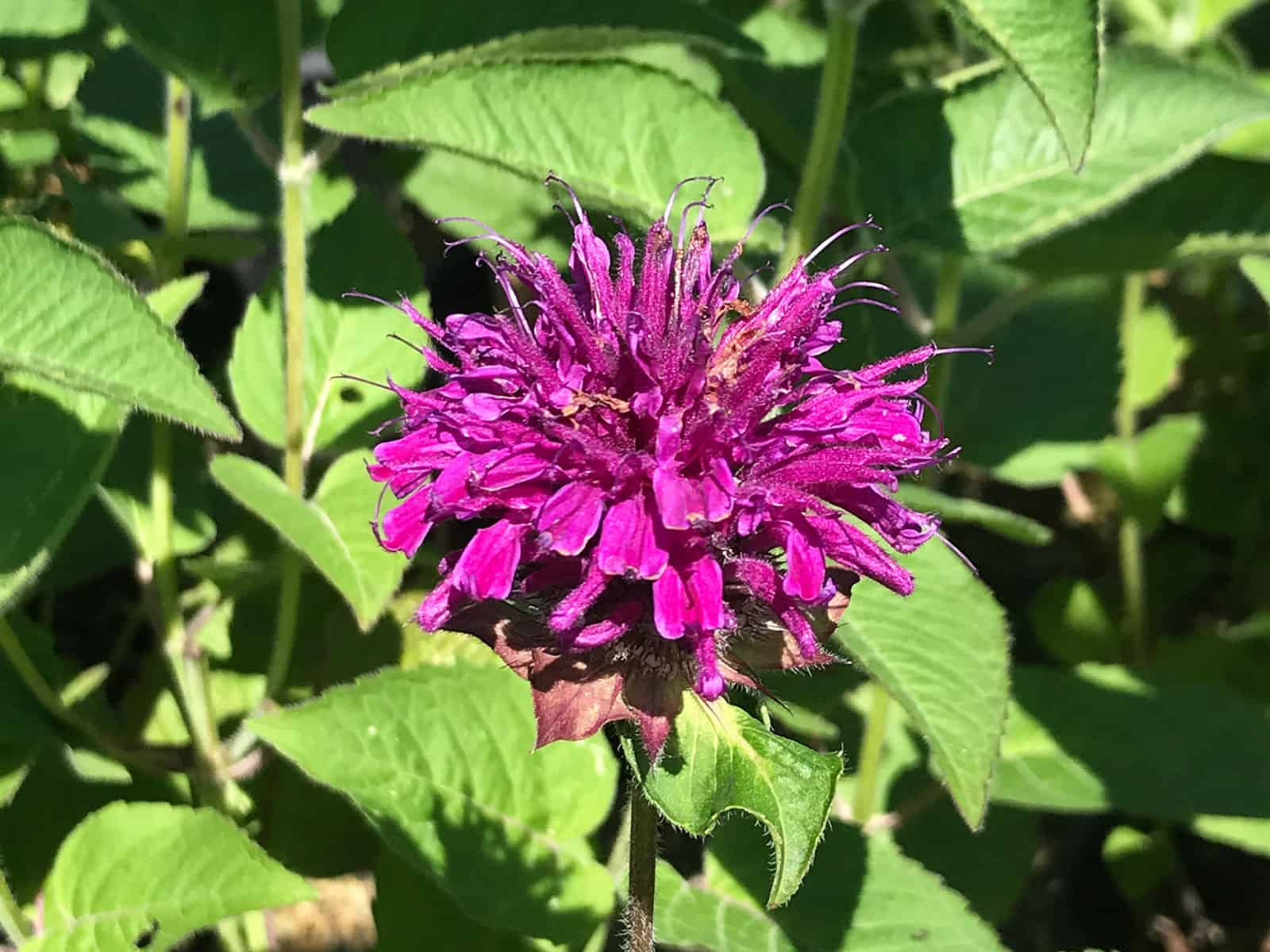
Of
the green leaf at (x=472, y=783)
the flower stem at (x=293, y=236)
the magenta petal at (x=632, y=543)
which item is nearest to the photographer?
the magenta petal at (x=632, y=543)

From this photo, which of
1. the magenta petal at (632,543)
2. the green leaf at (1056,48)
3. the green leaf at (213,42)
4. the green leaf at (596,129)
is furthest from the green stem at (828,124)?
the green leaf at (213,42)

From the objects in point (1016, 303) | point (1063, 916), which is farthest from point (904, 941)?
point (1063, 916)

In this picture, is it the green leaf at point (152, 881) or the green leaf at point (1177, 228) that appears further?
the green leaf at point (1177, 228)

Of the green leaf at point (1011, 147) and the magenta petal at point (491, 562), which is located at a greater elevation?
the green leaf at point (1011, 147)

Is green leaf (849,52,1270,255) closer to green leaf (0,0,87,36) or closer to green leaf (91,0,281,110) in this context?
green leaf (91,0,281,110)

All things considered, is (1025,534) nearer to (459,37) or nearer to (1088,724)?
(1088,724)

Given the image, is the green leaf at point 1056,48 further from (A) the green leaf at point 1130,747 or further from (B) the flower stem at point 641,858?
(A) the green leaf at point 1130,747
